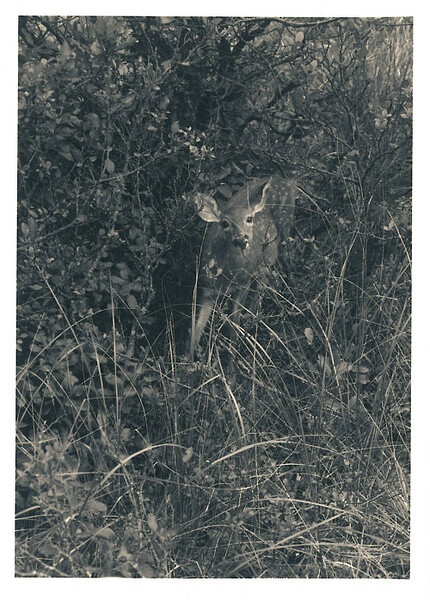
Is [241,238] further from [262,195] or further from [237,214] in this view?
[262,195]

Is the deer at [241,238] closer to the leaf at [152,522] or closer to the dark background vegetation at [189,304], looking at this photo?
the dark background vegetation at [189,304]

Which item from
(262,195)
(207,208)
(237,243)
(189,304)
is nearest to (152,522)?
(189,304)

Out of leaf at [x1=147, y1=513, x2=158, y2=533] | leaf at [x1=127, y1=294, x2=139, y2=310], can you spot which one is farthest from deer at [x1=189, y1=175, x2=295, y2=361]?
leaf at [x1=147, y1=513, x2=158, y2=533]

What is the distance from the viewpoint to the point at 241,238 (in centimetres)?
520

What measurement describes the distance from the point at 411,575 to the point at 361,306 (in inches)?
54.0

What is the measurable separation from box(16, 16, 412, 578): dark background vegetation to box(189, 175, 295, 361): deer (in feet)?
0.21

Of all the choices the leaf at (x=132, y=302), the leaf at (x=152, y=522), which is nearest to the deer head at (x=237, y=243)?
the leaf at (x=132, y=302)

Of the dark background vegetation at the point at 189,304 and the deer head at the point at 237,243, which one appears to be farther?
the deer head at the point at 237,243

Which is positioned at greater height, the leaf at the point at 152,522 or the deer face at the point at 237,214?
the deer face at the point at 237,214

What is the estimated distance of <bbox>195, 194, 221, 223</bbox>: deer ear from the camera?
518 cm

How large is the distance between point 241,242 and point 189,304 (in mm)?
424

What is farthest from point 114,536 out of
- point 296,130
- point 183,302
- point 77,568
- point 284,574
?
point 296,130

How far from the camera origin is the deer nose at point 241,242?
5191 mm
